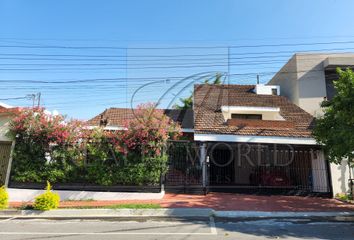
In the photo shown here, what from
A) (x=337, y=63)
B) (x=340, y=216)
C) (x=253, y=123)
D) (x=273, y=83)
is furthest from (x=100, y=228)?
(x=273, y=83)

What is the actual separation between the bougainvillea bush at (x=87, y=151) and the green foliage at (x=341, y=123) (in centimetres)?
593

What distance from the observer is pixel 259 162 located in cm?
1673

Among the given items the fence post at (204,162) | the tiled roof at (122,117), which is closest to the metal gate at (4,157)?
the tiled roof at (122,117)

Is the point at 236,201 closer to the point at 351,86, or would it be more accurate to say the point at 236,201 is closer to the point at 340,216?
the point at 340,216

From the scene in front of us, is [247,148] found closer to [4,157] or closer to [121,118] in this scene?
[121,118]

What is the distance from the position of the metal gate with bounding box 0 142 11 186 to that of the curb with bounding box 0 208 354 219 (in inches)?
160

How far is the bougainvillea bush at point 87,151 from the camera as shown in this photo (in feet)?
40.1

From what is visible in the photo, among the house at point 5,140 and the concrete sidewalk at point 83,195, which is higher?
the house at point 5,140

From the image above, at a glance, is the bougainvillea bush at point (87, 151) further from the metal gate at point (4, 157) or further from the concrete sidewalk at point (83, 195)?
the metal gate at point (4, 157)

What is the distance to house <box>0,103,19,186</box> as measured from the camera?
13.0 m

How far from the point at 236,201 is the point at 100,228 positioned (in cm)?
578

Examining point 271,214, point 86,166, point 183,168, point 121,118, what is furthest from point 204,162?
point 121,118

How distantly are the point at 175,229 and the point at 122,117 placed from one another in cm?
1248

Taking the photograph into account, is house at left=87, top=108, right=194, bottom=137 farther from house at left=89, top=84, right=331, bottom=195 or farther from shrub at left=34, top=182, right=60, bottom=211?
shrub at left=34, top=182, right=60, bottom=211
